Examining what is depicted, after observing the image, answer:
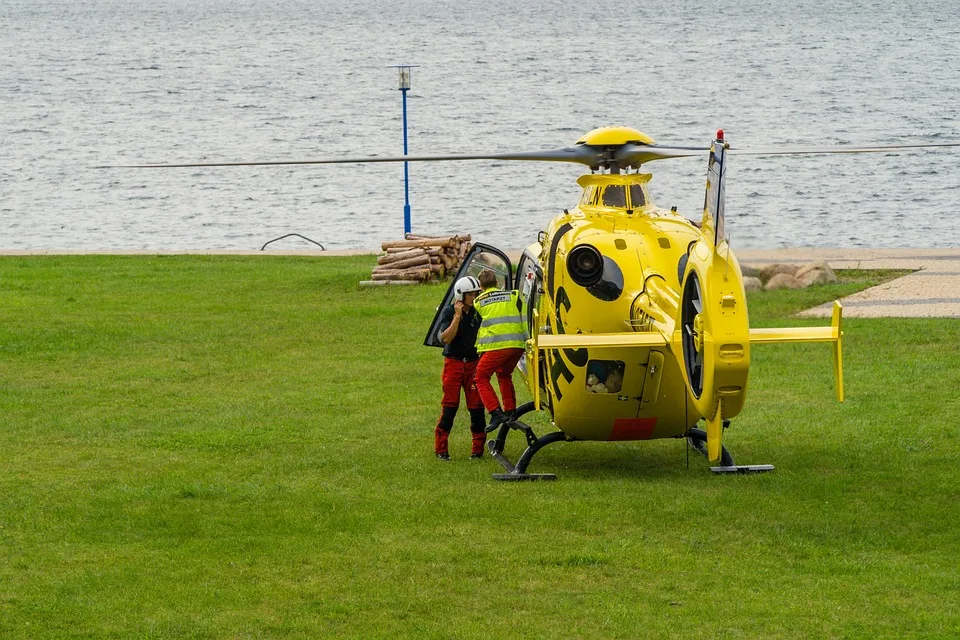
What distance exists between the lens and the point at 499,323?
47.4ft

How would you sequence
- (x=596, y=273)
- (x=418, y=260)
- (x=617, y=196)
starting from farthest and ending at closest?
(x=418, y=260) → (x=617, y=196) → (x=596, y=273)

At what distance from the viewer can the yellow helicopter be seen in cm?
1153

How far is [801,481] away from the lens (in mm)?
13477

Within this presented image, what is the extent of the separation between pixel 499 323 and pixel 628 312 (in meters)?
1.77

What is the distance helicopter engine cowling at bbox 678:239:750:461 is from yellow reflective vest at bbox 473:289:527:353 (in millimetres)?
3142

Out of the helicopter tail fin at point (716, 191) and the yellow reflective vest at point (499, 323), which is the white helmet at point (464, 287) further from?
the helicopter tail fin at point (716, 191)

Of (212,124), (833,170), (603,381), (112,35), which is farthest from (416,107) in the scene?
(603,381)

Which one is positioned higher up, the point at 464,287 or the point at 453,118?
the point at 464,287

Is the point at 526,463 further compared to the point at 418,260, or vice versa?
the point at 418,260

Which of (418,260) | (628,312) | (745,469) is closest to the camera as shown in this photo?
(628,312)

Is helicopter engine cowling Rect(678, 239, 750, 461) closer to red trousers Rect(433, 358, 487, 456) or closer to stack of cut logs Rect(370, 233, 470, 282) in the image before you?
red trousers Rect(433, 358, 487, 456)

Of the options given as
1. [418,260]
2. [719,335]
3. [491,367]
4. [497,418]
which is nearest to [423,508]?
[497,418]

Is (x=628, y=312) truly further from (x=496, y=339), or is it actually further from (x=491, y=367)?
(x=491, y=367)

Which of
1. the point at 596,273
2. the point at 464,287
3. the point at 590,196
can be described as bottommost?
the point at 464,287
